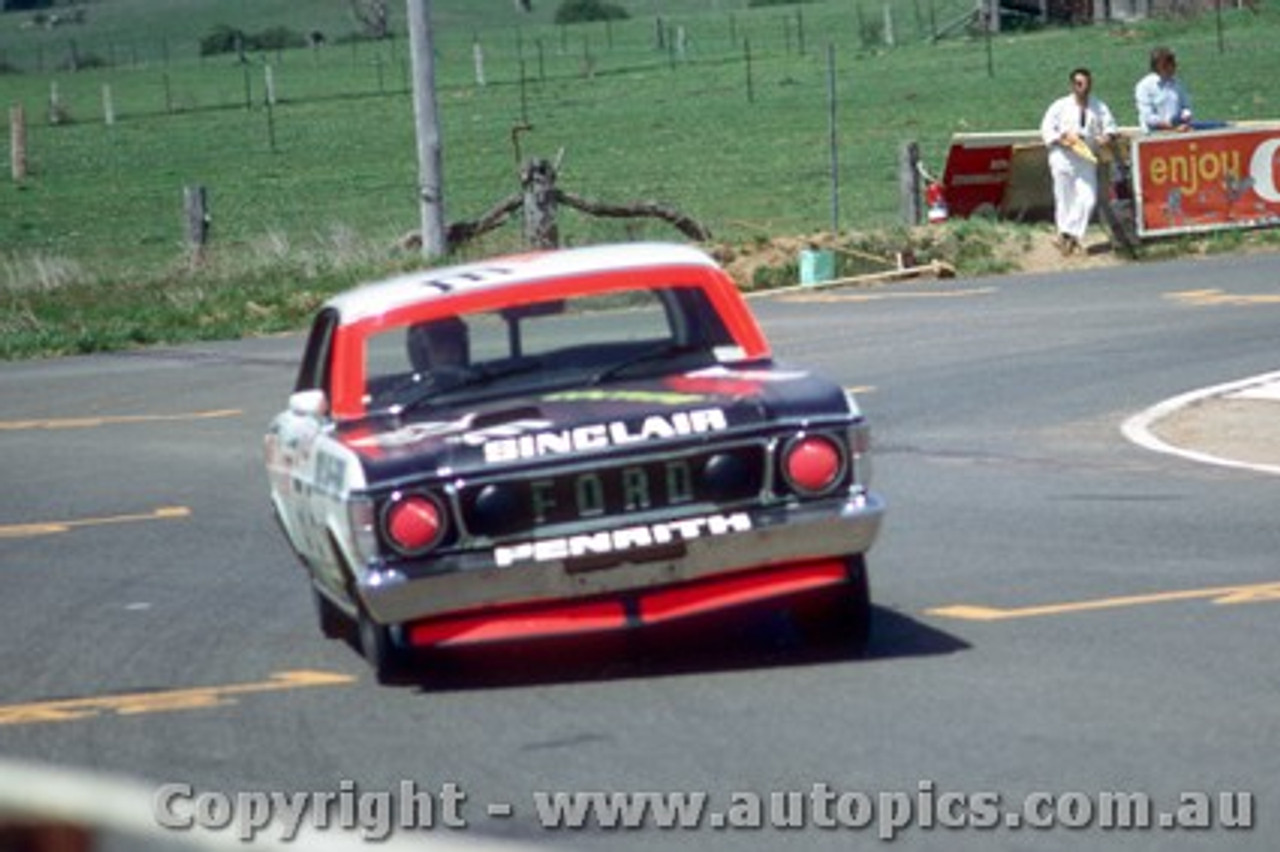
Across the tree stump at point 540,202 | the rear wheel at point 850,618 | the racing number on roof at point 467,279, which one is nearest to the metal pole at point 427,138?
the tree stump at point 540,202

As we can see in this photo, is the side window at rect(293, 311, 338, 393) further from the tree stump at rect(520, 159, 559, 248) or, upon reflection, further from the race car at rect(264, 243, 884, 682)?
the tree stump at rect(520, 159, 559, 248)

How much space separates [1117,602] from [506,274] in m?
2.68

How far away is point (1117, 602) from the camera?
1195 cm

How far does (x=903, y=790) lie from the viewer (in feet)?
28.2

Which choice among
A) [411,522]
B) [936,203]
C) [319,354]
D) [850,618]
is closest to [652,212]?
[936,203]

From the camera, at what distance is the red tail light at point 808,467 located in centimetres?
1070

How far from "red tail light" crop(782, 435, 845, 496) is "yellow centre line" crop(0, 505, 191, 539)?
266 inches

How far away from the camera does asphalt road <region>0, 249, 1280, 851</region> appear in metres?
8.70

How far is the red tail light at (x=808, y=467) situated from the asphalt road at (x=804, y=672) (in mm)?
648

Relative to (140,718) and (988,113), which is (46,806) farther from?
(988,113)

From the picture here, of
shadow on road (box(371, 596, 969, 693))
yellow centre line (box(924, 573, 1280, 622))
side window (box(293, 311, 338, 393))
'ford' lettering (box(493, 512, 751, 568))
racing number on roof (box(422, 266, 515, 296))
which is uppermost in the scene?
racing number on roof (box(422, 266, 515, 296))

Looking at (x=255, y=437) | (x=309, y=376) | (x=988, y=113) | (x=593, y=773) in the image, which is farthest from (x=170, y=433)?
(x=988, y=113)

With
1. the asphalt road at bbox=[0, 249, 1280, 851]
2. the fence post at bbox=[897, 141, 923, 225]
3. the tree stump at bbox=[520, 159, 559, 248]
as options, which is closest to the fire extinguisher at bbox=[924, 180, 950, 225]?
the fence post at bbox=[897, 141, 923, 225]

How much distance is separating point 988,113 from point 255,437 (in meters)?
39.5
